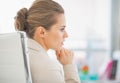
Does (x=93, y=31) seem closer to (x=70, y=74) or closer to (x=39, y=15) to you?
(x=70, y=74)

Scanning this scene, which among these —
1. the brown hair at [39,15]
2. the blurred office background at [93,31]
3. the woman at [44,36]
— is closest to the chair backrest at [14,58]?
the woman at [44,36]

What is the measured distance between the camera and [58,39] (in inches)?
55.2

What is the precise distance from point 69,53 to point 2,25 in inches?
38.4

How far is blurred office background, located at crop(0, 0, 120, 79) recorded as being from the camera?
3111 millimetres

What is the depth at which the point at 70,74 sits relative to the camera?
56.0 inches

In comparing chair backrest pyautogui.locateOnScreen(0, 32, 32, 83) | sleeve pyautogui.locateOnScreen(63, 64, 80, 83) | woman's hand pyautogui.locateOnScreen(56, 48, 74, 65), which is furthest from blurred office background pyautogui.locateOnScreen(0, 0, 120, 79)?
chair backrest pyautogui.locateOnScreen(0, 32, 32, 83)

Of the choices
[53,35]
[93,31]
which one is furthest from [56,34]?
[93,31]

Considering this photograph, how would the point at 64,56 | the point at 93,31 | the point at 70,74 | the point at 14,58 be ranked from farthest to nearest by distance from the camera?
the point at 93,31, the point at 64,56, the point at 70,74, the point at 14,58

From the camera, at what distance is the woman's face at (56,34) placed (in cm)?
136

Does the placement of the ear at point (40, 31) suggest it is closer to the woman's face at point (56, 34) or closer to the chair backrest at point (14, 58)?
the woman's face at point (56, 34)

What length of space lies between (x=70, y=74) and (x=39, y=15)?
1.12 ft

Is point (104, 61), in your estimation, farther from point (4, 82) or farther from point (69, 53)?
point (4, 82)

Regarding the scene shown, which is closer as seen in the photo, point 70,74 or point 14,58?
point 14,58

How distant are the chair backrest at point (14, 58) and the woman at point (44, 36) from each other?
0.13 metres
